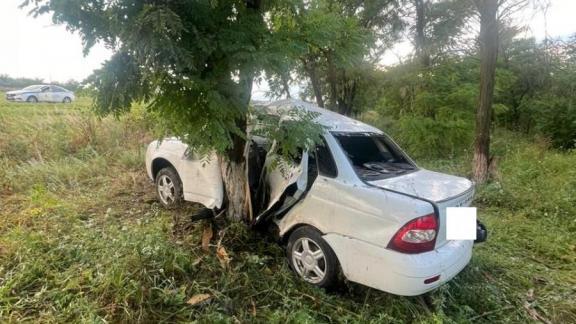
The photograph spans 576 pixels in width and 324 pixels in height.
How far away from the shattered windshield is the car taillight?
0.65 meters

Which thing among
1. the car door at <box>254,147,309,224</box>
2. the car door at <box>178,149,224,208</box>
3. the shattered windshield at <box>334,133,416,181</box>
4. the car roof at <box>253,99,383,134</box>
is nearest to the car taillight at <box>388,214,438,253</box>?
the shattered windshield at <box>334,133,416,181</box>

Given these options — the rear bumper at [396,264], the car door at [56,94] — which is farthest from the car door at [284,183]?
the car door at [56,94]

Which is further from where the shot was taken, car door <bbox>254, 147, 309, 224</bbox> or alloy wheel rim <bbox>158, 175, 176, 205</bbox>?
alloy wheel rim <bbox>158, 175, 176, 205</bbox>

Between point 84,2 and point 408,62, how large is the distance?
974 centimetres

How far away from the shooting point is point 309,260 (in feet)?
10.6

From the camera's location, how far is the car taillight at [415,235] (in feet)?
8.64


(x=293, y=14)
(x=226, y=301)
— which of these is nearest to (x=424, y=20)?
(x=293, y=14)

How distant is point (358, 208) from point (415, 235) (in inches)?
19.2

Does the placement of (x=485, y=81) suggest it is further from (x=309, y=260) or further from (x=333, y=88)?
(x=309, y=260)

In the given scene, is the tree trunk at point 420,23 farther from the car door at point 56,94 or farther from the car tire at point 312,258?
the car door at point 56,94

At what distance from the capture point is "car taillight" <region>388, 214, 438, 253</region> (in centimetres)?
263

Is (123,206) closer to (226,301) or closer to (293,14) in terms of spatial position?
(226,301)

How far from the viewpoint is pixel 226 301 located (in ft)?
9.34

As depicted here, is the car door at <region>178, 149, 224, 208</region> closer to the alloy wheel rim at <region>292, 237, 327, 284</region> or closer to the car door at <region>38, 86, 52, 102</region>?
the alloy wheel rim at <region>292, 237, 327, 284</region>
